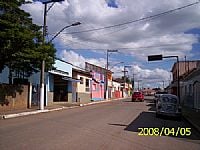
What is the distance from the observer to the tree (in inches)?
774

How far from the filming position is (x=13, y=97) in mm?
24297

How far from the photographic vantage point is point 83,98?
4759cm

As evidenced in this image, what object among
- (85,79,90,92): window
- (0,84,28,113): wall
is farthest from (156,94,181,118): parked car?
(85,79,90,92): window

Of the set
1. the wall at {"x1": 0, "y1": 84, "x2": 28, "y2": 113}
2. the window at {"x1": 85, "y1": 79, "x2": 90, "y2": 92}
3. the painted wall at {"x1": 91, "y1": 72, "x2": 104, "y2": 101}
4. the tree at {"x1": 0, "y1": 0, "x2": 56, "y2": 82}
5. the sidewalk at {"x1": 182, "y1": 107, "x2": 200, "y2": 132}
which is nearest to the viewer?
the sidewalk at {"x1": 182, "y1": 107, "x2": 200, "y2": 132}

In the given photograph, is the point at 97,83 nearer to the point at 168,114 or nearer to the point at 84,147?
the point at 168,114

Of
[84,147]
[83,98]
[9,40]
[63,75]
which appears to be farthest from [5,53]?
[83,98]

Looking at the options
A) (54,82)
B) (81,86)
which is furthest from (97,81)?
(54,82)

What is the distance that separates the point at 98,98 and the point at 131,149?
50.5 meters

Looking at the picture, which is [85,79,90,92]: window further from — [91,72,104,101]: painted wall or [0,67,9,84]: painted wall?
[0,67,9,84]: painted wall

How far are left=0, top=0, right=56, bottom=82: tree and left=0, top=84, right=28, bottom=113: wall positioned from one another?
5.78ft

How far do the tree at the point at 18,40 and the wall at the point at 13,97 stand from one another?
176 centimetres
